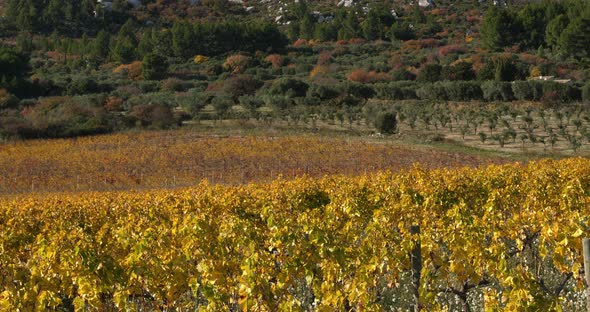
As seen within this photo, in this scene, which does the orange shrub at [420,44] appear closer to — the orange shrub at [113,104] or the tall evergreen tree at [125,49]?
the tall evergreen tree at [125,49]

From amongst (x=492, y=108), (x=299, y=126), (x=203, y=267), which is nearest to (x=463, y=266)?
(x=203, y=267)

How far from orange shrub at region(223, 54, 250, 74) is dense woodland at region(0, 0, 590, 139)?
5.5 inches

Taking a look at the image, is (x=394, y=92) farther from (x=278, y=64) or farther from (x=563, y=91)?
(x=278, y=64)

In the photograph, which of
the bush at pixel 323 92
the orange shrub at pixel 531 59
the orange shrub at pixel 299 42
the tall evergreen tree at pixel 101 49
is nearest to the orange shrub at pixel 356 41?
the orange shrub at pixel 299 42

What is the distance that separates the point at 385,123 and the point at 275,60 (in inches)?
Result: 1309

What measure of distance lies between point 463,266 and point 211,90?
1861 inches

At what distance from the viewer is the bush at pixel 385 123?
33.7 metres

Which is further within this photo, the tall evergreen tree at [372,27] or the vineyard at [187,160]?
the tall evergreen tree at [372,27]

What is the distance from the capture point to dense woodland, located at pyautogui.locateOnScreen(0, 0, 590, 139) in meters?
39.9

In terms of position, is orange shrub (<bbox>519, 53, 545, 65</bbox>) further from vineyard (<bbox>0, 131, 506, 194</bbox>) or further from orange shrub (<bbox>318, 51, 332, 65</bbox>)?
vineyard (<bbox>0, 131, 506, 194</bbox>)

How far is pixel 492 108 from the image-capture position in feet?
133

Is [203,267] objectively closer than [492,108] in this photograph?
Yes

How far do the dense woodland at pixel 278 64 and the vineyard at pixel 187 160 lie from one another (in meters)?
4.52

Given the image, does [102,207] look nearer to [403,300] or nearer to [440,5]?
[403,300]
